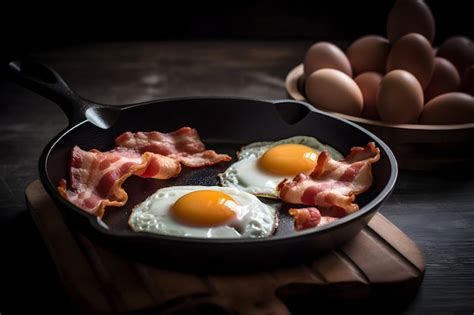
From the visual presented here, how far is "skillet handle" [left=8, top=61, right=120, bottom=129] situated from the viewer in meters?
1.90

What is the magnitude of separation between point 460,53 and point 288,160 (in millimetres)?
1015

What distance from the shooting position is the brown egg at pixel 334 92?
217 centimetres

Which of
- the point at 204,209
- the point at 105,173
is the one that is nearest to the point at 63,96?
the point at 105,173

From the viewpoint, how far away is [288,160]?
1866 millimetres

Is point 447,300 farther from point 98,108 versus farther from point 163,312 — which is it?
point 98,108

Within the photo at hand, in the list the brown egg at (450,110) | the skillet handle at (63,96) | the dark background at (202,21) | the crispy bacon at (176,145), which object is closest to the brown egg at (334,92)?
the brown egg at (450,110)

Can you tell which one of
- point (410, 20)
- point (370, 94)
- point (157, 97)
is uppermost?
point (410, 20)

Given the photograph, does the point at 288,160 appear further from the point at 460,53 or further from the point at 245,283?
the point at 460,53

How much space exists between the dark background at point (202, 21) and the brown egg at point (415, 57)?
1261 mm

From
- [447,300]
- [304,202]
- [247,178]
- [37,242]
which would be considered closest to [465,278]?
[447,300]

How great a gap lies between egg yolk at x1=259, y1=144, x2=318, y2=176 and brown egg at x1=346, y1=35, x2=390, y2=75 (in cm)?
65

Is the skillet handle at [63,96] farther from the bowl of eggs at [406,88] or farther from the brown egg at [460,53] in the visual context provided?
the brown egg at [460,53]

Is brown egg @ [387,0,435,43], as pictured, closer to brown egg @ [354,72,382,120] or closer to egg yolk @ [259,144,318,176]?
brown egg @ [354,72,382,120]

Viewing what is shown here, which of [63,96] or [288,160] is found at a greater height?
[63,96]
